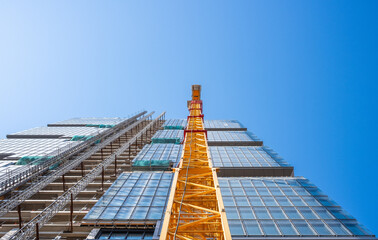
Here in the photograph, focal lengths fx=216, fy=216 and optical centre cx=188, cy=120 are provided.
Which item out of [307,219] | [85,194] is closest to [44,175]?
[85,194]

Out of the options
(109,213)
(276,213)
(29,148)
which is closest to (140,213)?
(109,213)

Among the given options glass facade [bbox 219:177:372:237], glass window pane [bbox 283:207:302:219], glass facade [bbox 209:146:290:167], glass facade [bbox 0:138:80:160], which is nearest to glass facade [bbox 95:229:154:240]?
glass facade [bbox 219:177:372:237]

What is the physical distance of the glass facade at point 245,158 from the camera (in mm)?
35812

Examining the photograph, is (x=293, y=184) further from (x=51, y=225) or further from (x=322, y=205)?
(x=51, y=225)

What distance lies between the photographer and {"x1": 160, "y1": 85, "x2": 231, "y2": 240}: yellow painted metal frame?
11048 mm

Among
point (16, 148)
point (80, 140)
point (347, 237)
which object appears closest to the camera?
point (347, 237)

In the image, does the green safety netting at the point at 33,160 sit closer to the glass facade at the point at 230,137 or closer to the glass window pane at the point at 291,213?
the glass window pane at the point at 291,213

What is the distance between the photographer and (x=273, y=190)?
2603 centimetres

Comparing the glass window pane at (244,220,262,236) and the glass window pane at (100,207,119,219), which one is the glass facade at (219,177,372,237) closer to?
the glass window pane at (244,220,262,236)

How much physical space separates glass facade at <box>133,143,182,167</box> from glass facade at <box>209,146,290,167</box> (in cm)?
664

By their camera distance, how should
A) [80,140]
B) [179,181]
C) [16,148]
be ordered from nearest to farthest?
[179,181] → [16,148] → [80,140]

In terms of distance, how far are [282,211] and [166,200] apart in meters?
11.7

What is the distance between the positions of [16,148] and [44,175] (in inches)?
596

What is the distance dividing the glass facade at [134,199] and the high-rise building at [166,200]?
0.30 feet
